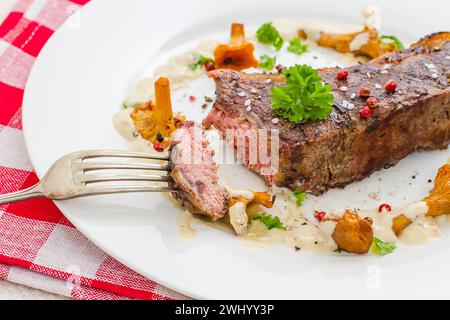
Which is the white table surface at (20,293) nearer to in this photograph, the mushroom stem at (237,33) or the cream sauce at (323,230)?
the cream sauce at (323,230)

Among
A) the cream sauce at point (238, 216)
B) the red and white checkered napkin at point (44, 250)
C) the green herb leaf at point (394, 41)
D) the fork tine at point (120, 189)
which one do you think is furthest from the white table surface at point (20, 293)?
A: the green herb leaf at point (394, 41)

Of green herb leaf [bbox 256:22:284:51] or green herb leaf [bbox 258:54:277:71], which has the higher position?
green herb leaf [bbox 256:22:284:51]

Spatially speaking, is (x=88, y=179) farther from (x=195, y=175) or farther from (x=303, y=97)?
(x=303, y=97)

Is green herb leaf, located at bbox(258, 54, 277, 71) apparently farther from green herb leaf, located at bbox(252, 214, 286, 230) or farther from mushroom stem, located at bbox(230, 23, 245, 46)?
green herb leaf, located at bbox(252, 214, 286, 230)

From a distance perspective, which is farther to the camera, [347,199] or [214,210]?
[347,199]

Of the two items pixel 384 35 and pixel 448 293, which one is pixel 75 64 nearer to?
pixel 384 35

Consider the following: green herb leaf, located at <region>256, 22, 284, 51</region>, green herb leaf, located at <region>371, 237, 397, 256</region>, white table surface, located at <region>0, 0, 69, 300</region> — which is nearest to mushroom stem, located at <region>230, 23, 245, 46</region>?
green herb leaf, located at <region>256, 22, 284, 51</region>

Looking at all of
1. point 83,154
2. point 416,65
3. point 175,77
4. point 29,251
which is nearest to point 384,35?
point 416,65

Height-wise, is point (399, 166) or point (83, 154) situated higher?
point (83, 154)
